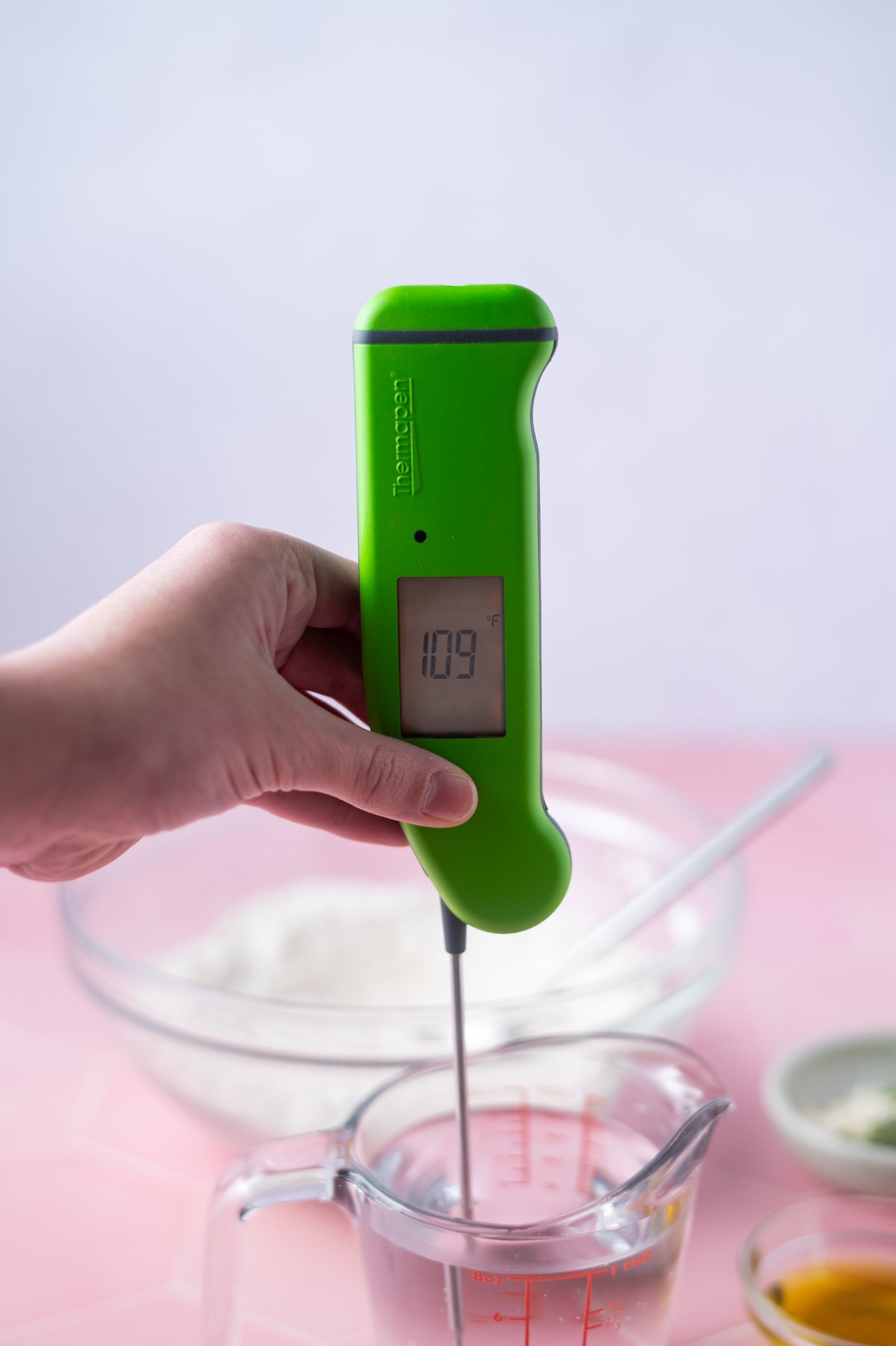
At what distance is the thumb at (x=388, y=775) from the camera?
61 cm

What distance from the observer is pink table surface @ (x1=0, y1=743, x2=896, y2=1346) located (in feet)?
2.83

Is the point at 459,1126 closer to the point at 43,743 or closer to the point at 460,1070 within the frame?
the point at 460,1070

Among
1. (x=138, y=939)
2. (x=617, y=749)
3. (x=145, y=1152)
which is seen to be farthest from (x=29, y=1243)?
(x=617, y=749)

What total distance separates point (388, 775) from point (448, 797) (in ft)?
0.10

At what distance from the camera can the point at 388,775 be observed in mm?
611

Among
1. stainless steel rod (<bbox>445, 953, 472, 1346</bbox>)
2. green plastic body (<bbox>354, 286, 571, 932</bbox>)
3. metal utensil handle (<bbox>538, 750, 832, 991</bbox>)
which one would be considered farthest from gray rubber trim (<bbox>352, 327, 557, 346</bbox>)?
metal utensil handle (<bbox>538, 750, 832, 991</bbox>)

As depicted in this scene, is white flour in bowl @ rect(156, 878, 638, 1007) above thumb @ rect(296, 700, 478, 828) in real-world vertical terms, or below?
below

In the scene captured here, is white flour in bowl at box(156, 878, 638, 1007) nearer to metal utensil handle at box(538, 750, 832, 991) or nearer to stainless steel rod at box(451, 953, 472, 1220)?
metal utensil handle at box(538, 750, 832, 991)

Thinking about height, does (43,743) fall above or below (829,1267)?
above

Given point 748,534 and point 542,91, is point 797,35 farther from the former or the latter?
point 748,534

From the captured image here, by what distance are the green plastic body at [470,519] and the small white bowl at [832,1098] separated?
422mm

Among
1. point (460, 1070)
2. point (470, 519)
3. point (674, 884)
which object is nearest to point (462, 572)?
point (470, 519)

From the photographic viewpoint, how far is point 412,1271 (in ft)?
2.04

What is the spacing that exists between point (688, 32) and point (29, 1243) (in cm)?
175
